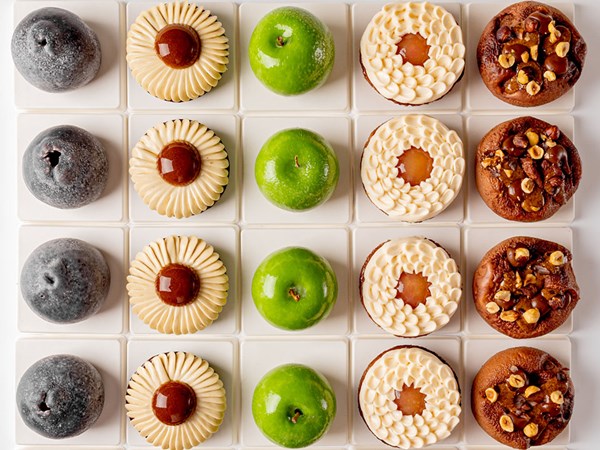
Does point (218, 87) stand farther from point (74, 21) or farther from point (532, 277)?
point (532, 277)

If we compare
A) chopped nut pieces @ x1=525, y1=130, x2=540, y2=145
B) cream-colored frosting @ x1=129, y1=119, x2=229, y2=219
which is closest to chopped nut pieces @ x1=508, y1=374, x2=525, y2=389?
chopped nut pieces @ x1=525, y1=130, x2=540, y2=145

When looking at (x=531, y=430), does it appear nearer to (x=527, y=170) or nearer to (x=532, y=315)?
(x=532, y=315)

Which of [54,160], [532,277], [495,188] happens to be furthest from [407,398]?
[54,160]

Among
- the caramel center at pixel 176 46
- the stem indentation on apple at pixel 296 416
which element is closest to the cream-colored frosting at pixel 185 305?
the stem indentation on apple at pixel 296 416

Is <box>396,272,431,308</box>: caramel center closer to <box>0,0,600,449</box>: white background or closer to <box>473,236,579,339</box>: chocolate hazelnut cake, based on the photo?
<box>473,236,579,339</box>: chocolate hazelnut cake

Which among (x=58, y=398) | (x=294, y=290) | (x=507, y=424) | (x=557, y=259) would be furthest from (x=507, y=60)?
(x=58, y=398)

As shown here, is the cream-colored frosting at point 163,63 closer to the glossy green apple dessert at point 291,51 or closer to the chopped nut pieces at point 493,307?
the glossy green apple dessert at point 291,51
